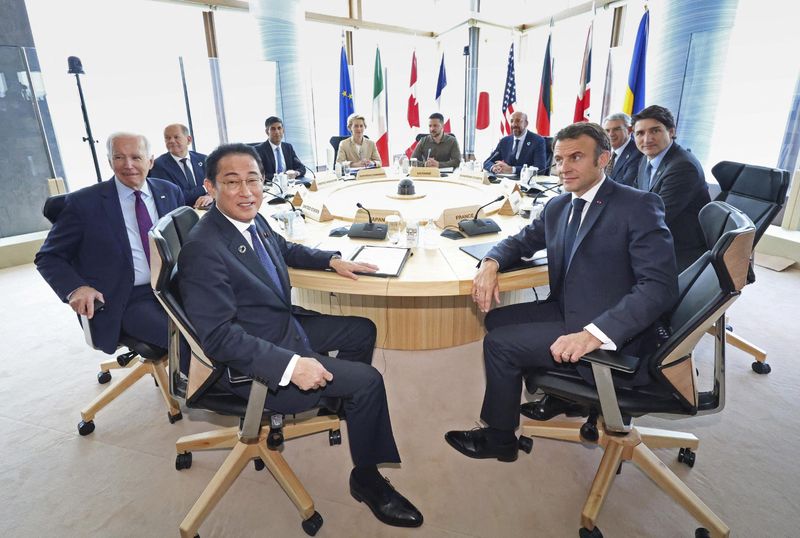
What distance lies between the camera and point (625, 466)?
1.75m

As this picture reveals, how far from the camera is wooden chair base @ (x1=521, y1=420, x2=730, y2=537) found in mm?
1428

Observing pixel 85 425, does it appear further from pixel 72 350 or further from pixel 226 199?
pixel 226 199

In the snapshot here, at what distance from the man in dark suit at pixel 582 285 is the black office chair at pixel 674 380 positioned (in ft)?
0.24

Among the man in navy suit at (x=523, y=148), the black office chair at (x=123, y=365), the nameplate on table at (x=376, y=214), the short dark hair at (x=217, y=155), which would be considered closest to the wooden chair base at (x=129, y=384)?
the black office chair at (x=123, y=365)

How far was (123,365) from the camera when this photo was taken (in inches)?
89.4

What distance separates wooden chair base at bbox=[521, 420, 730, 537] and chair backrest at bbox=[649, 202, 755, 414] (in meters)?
0.30

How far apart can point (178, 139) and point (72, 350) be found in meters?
1.63

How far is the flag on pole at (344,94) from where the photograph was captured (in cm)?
618

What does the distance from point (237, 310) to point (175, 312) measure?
20 cm

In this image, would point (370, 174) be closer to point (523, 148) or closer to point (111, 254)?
point (523, 148)

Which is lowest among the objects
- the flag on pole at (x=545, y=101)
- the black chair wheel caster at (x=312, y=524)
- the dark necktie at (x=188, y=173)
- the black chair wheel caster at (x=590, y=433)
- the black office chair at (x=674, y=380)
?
the black chair wheel caster at (x=312, y=524)

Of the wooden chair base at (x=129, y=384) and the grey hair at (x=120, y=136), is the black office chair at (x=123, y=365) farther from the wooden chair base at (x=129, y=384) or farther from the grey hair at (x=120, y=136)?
the grey hair at (x=120, y=136)

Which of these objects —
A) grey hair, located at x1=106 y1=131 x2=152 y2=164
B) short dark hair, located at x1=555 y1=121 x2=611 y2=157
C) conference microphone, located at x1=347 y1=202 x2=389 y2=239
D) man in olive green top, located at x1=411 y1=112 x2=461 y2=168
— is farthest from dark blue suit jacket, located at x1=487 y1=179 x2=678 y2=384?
man in olive green top, located at x1=411 y1=112 x2=461 y2=168

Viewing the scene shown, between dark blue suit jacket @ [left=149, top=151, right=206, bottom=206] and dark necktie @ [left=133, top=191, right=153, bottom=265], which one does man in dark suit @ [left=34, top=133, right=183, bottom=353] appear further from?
dark blue suit jacket @ [left=149, top=151, right=206, bottom=206]
